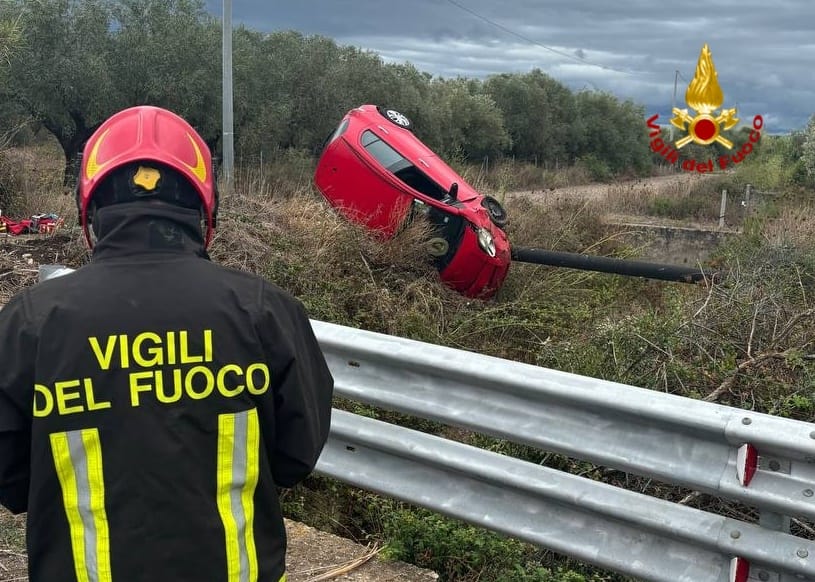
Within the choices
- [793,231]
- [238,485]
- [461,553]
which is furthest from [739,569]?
[793,231]


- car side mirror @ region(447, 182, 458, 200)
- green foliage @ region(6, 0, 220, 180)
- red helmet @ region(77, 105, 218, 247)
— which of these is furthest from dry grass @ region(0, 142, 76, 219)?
green foliage @ region(6, 0, 220, 180)

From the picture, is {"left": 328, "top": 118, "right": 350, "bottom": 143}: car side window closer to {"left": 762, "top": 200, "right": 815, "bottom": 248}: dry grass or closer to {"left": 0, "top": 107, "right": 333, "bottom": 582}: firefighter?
{"left": 762, "top": 200, "right": 815, "bottom": 248}: dry grass

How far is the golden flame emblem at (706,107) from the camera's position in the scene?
61.9 feet

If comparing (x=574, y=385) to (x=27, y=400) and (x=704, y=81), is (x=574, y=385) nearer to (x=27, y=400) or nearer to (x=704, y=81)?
(x=27, y=400)

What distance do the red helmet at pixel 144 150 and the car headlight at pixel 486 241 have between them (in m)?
7.47

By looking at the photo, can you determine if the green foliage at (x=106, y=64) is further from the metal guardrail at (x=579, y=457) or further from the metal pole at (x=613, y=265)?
the metal guardrail at (x=579, y=457)

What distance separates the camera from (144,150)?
1.83 metres

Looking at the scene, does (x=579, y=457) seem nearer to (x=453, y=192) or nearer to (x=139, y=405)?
(x=139, y=405)

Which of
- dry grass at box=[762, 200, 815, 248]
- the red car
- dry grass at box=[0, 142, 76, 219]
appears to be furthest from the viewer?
dry grass at box=[0, 142, 76, 219]

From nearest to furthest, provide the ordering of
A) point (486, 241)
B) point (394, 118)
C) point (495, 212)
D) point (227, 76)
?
point (486, 241)
point (495, 212)
point (394, 118)
point (227, 76)

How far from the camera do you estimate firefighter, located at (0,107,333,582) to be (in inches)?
67.6

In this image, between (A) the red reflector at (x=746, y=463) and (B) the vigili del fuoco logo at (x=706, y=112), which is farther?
(B) the vigili del fuoco logo at (x=706, y=112)

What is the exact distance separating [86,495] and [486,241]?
785 cm

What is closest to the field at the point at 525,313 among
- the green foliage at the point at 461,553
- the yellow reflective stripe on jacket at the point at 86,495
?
the green foliage at the point at 461,553
